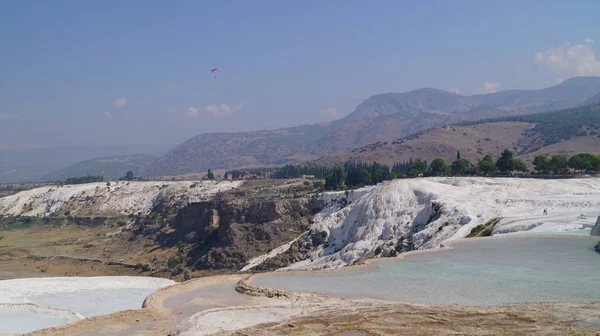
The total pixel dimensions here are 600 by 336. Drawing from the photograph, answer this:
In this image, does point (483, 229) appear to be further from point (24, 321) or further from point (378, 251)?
point (24, 321)

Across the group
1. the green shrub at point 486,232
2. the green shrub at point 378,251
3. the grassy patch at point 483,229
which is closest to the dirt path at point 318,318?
the green shrub at point 486,232

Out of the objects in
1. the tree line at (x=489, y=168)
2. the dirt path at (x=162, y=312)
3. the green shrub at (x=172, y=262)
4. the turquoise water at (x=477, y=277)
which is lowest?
the green shrub at (x=172, y=262)

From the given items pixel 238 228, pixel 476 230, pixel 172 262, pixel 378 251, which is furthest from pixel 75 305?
pixel 238 228

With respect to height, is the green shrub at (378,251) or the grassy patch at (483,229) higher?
the grassy patch at (483,229)

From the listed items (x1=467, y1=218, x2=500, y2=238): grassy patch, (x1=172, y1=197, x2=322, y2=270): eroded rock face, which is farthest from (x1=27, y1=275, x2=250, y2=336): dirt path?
(x1=172, y1=197, x2=322, y2=270): eroded rock face

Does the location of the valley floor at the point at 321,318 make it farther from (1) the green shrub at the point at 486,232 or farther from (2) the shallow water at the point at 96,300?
(1) the green shrub at the point at 486,232

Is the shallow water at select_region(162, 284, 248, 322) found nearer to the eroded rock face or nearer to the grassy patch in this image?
the grassy patch

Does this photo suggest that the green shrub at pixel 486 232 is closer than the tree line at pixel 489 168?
Yes

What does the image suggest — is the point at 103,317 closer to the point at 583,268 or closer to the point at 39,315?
the point at 39,315

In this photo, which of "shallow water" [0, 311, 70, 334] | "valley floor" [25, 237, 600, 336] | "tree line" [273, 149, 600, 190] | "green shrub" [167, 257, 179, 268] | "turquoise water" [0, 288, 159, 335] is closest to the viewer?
"valley floor" [25, 237, 600, 336]
